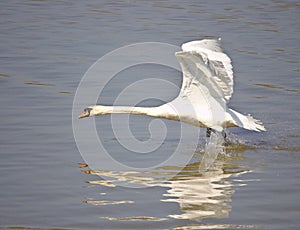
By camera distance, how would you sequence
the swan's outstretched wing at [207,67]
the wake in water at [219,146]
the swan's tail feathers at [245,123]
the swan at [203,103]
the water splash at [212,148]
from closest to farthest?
the swan's outstretched wing at [207,67] → the swan at [203,103] → the water splash at [212,148] → the swan's tail feathers at [245,123] → the wake in water at [219,146]

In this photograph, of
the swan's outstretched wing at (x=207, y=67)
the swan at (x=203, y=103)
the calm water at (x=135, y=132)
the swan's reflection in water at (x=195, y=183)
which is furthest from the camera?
the swan at (x=203, y=103)

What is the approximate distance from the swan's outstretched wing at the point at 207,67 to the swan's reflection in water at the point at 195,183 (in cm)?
98

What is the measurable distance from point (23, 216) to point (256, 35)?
453 inches

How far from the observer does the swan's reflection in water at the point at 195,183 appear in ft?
23.0

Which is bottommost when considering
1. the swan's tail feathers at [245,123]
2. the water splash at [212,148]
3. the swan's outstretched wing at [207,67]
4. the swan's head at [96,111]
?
the water splash at [212,148]

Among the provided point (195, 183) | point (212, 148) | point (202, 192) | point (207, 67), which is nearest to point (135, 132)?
point (212, 148)

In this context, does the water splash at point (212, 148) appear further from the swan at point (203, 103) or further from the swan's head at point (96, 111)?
the swan's head at point (96, 111)

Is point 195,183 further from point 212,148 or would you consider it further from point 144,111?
point 144,111

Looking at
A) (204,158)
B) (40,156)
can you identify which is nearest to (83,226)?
(40,156)

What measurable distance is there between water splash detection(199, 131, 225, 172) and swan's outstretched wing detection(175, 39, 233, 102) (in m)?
0.75

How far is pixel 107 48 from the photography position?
15453 millimetres

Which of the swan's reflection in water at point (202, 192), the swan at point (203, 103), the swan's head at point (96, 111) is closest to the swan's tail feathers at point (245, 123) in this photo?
the swan at point (203, 103)

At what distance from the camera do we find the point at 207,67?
8453mm

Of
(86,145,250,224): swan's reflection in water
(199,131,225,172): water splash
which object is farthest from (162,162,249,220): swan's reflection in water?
(199,131,225,172): water splash
